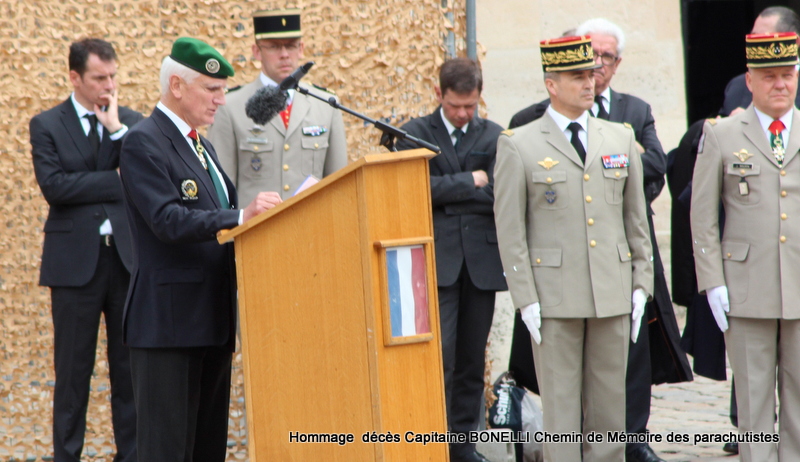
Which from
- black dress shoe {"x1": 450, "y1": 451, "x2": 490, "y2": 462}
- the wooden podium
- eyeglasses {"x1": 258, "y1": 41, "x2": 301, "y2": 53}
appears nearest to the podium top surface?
the wooden podium

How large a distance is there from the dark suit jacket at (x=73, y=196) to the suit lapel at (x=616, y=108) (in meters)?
2.64

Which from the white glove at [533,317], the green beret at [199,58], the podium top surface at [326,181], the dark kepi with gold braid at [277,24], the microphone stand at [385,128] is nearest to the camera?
the podium top surface at [326,181]

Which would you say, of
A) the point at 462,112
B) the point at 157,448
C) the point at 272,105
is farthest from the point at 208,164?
the point at 462,112

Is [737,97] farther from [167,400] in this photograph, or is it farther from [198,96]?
[167,400]

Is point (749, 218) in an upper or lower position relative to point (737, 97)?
lower

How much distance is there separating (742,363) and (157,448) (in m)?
2.71

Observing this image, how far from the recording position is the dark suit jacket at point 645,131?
5.61 m

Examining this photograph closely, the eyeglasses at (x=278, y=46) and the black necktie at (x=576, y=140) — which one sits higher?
the eyeglasses at (x=278, y=46)

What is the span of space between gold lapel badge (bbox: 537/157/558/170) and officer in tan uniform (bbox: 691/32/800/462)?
0.75 metres

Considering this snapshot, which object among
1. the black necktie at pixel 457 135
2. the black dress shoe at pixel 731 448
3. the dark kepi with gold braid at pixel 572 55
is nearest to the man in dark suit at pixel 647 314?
the black necktie at pixel 457 135

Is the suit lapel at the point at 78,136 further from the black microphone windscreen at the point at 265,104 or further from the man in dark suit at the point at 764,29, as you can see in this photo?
the man in dark suit at the point at 764,29

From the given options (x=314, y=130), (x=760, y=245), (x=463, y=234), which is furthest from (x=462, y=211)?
(x=760, y=245)

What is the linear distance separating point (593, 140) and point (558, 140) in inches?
6.4

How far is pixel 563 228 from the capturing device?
471 cm
